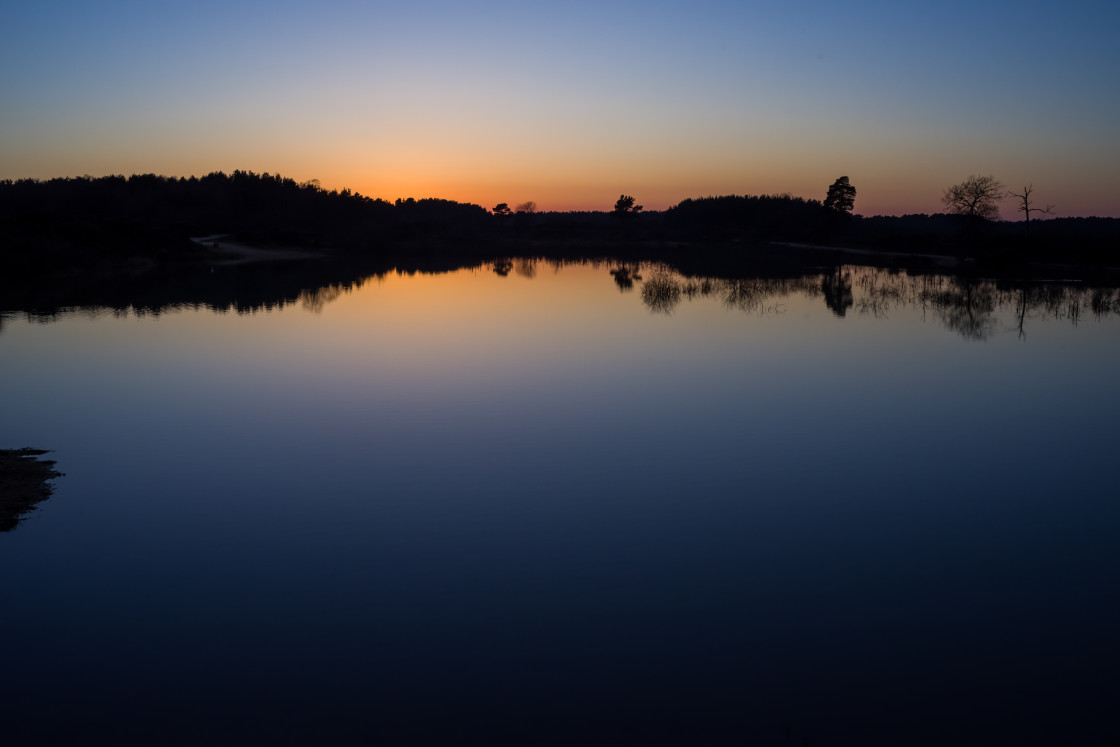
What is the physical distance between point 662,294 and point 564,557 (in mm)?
23285

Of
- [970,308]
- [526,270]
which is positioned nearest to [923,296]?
[970,308]

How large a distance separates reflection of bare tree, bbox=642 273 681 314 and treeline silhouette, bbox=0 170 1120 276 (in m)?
19.2

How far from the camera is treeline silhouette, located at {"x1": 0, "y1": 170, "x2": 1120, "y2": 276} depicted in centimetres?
4094

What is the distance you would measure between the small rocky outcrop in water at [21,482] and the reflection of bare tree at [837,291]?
824 inches

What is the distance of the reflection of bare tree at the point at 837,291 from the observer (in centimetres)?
2588

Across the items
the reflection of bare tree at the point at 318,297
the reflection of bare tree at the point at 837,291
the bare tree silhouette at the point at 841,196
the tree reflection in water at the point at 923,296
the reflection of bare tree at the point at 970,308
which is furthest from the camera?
the bare tree silhouette at the point at 841,196

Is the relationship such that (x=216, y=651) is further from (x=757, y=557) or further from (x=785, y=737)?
(x=757, y=557)

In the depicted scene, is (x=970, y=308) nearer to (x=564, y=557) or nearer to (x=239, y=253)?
(x=564, y=557)

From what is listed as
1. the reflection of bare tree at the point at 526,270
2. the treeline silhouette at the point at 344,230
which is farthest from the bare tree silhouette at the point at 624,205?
the reflection of bare tree at the point at 526,270

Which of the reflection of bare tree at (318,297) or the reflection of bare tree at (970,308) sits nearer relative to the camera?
the reflection of bare tree at (970,308)

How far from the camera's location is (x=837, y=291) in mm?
31297

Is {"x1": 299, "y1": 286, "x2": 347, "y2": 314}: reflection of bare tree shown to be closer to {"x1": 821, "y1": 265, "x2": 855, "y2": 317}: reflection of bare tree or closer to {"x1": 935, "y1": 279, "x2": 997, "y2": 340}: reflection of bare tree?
{"x1": 821, "y1": 265, "x2": 855, "y2": 317}: reflection of bare tree

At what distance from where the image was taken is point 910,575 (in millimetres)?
6445

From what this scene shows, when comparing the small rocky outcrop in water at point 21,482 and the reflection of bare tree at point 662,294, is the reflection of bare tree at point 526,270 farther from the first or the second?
the small rocky outcrop in water at point 21,482
